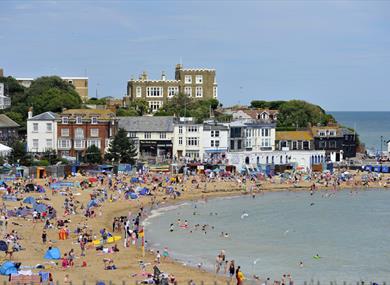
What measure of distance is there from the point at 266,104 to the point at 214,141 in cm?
4094

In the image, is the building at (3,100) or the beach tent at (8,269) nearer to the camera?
the beach tent at (8,269)

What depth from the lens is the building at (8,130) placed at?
290 ft

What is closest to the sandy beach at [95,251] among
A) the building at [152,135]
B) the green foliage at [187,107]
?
the building at [152,135]

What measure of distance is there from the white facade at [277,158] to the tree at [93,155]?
14.6 metres

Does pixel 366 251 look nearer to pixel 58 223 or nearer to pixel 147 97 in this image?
pixel 58 223

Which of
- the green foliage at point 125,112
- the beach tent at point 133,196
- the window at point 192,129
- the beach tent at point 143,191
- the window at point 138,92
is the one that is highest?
the window at point 138,92

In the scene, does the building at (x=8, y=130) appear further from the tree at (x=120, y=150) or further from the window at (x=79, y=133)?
the tree at (x=120, y=150)

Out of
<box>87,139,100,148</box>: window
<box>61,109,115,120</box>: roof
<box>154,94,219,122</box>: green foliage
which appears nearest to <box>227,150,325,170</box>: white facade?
<box>154,94,219,122</box>: green foliage

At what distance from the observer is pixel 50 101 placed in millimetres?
96562

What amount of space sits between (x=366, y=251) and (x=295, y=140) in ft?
156

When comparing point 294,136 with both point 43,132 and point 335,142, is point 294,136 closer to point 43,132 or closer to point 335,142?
point 335,142

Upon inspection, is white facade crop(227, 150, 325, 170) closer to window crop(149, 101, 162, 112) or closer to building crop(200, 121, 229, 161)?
building crop(200, 121, 229, 161)

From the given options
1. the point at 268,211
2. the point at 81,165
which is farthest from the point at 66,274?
the point at 81,165

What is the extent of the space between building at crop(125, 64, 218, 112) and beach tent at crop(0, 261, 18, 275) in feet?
257
